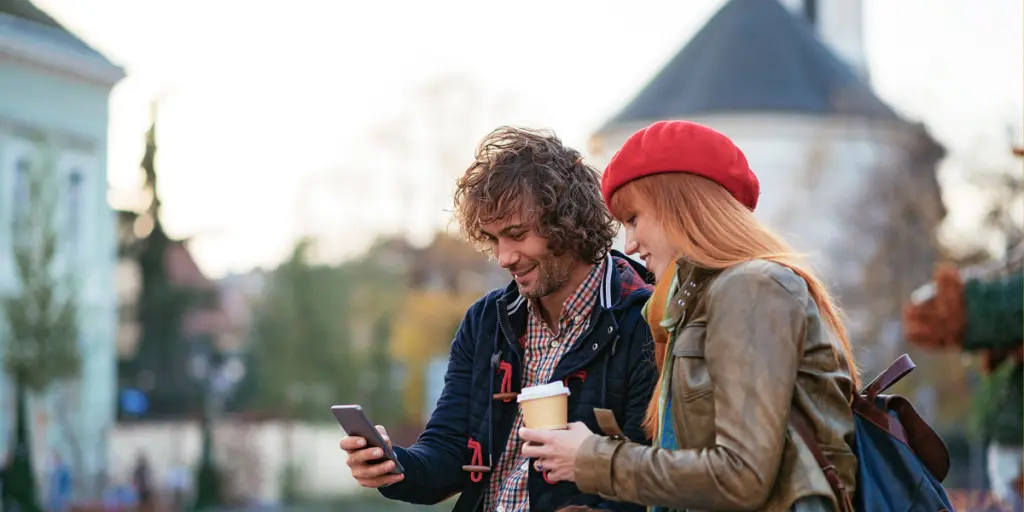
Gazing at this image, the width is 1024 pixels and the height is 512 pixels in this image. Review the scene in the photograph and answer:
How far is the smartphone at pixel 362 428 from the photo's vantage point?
3.56m

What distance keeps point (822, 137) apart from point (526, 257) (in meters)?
35.5

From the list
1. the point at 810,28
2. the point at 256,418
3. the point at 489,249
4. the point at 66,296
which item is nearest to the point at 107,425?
the point at 66,296

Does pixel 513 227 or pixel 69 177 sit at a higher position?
pixel 69 177

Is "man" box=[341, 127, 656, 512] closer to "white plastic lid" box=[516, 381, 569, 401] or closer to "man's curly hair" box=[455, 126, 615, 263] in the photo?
"man's curly hair" box=[455, 126, 615, 263]

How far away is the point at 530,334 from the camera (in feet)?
13.4

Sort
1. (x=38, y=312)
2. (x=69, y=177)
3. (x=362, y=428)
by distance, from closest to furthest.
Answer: (x=362, y=428)
(x=38, y=312)
(x=69, y=177)

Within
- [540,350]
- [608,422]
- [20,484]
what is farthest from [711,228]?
[20,484]

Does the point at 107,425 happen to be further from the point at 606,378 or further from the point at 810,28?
the point at 606,378

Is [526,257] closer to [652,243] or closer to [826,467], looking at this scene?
[652,243]

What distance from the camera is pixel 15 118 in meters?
35.1

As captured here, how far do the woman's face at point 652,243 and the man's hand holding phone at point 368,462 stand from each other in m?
0.90

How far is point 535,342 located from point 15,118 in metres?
33.2

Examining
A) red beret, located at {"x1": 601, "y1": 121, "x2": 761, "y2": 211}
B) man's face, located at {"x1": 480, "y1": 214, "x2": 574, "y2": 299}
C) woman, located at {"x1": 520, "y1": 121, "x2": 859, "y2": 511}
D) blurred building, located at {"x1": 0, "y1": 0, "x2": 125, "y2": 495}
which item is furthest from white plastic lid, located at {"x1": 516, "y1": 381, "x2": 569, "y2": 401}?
blurred building, located at {"x1": 0, "y1": 0, "x2": 125, "y2": 495}

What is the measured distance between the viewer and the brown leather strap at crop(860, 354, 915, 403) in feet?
10.1
